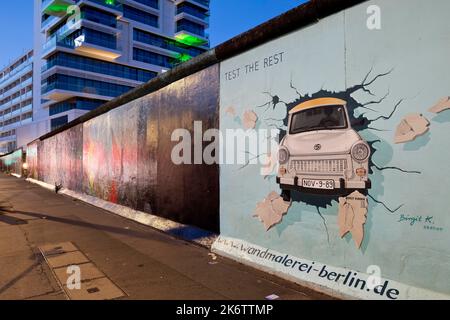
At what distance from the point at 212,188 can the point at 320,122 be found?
2.99 metres

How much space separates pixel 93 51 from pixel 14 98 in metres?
42.4

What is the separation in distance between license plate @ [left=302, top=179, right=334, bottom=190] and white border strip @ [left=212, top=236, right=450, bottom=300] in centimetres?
103

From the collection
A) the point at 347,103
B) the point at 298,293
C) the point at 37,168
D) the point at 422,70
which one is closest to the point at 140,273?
the point at 298,293

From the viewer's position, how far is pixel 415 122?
3.82 metres

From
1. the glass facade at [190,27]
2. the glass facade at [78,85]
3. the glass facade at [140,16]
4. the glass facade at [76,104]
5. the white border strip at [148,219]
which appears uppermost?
the glass facade at [190,27]

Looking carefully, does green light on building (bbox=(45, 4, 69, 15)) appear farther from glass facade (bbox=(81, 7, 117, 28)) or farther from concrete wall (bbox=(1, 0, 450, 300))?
concrete wall (bbox=(1, 0, 450, 300))

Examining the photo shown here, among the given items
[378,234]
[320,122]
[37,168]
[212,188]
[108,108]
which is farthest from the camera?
[37,168]

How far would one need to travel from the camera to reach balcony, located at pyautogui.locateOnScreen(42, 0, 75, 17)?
68.6 m

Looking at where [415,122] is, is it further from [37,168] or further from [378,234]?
[37,168]

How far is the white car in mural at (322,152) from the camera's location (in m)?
4.42

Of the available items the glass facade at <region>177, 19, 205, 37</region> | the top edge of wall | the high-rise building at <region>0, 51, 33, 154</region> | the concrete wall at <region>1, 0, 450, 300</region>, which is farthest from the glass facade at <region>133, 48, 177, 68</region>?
the concrete wall at <region>1, 0, 450, 300</region>

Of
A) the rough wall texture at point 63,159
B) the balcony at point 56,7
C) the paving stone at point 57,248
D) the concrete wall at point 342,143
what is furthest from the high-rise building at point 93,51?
the concrete wall at point 342,143

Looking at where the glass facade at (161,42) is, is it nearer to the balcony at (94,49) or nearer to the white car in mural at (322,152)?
the balcony at (94,49)

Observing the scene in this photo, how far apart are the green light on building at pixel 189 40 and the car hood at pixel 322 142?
8660cm
